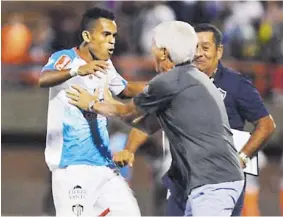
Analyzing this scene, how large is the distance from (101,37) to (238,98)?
107 centimetres

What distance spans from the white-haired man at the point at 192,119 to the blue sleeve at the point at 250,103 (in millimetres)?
1041

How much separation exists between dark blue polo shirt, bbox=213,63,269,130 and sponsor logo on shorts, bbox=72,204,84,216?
3.80 feet

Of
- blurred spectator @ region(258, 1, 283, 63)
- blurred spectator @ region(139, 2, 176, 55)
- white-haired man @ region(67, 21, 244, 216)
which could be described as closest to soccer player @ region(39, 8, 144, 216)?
white-haired man @ region(67, 21, 244, 216)

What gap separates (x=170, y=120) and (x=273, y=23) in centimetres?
812

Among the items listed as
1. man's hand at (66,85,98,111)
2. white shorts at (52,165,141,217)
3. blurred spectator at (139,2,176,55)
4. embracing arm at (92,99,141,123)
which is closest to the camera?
embracing arm at (92,99,141,123)

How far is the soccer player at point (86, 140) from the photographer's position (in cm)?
640

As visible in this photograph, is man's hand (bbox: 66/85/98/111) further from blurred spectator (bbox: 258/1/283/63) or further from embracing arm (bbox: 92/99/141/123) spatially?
blurred spectator (bbox: 258/1/283/63)

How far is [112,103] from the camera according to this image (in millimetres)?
6074

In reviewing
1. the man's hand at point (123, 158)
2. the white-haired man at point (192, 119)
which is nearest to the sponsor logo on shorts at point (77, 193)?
the man's hand at point (123, 158)

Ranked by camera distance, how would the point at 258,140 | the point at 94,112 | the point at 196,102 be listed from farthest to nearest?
the point at 258,140 < the point at 94,112 < the point at 196,102

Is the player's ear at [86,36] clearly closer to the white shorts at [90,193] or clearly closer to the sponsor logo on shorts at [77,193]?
the white shorts at [90,193]

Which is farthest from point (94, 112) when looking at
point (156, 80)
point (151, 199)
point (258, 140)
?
point (151, 199)

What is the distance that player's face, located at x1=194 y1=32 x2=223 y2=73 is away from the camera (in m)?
6.77

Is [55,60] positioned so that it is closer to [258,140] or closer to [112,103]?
[112,103]
